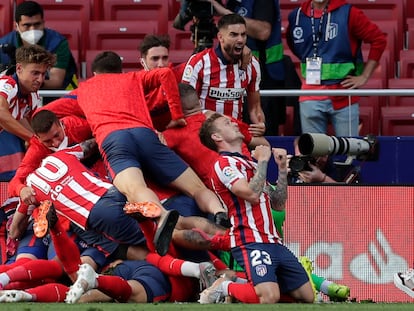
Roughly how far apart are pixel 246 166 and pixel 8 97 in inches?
89.6

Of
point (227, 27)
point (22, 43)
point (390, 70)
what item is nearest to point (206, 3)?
point (227, 27)

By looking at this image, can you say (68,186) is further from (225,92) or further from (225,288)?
(225,92)

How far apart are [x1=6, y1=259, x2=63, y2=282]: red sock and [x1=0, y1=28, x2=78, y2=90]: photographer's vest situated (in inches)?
121

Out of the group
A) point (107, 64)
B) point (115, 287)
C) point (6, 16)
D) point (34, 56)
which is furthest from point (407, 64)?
point (115, 287)

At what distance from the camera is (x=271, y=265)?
34.1 feet

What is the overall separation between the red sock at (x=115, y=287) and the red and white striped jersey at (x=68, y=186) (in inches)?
34.1

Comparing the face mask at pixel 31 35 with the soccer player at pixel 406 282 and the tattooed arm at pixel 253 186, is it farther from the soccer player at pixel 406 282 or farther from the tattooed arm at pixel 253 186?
the soccer player at pixel 406 282

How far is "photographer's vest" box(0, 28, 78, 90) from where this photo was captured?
13.5 meters

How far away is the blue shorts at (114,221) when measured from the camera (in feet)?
35.6

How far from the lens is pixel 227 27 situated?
39.9 ft

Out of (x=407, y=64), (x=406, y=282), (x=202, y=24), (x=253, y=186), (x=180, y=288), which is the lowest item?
(x=406, y=282)

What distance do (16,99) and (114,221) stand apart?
1.78m

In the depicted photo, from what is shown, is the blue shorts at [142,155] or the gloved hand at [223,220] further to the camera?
the blue shorts at [142,155]

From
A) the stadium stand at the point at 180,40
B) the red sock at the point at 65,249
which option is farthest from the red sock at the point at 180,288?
the stadium stand at the point at 180,40
